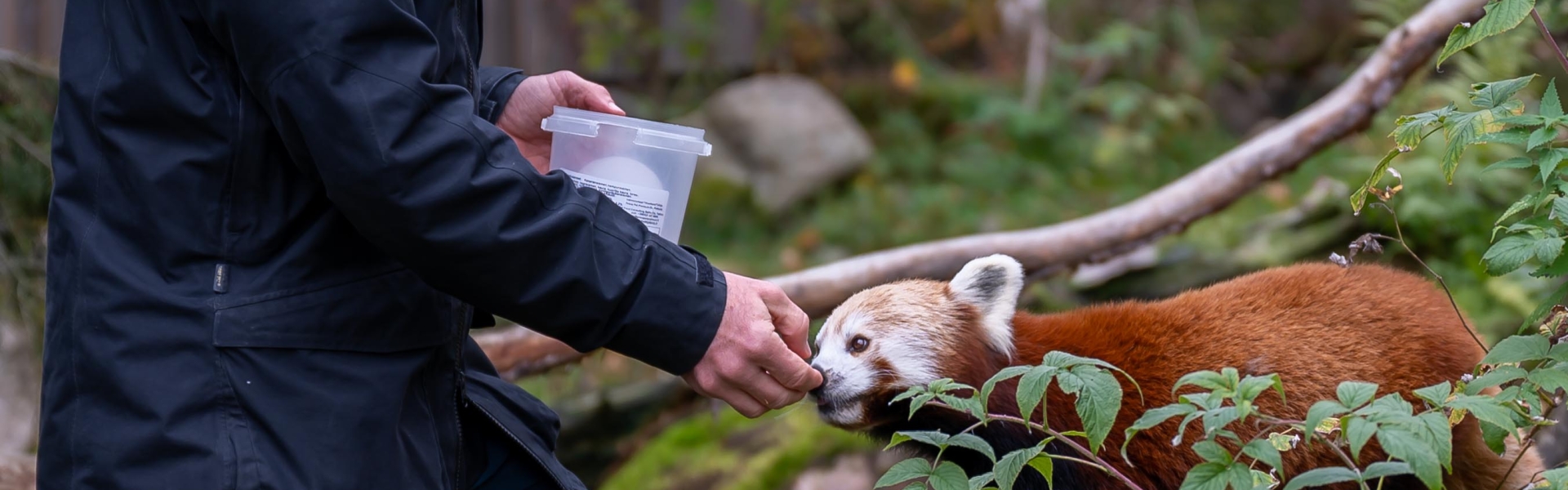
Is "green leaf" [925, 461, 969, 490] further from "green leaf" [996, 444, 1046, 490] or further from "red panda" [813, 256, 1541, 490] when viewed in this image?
"red panda" [813, 256, 1541, 490]

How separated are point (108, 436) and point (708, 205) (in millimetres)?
5634

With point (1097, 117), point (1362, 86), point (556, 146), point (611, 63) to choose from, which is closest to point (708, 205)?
point (611, 63)

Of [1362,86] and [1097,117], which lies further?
[1097,117]

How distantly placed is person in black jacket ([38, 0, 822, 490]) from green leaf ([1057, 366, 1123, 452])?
512mm

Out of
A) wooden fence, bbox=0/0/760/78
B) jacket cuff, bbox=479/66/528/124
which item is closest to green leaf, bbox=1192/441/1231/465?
jacket cuff, bbox=479/66/528/124

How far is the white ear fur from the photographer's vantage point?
2441 millimetres

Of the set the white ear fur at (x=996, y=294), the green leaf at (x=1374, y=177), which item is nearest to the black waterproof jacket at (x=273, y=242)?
the white ear fur at (x=996, y=294)

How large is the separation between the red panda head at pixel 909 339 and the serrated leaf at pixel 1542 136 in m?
0.99

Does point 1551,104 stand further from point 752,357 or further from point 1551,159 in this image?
point 752,357

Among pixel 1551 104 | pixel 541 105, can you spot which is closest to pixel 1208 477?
pixel 1551 104

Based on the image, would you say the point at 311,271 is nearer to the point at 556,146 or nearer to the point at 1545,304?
the point at 556,146

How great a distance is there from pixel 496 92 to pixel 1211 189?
2479 mm

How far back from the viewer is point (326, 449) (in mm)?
1625

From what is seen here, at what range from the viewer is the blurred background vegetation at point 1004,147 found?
403 cm
